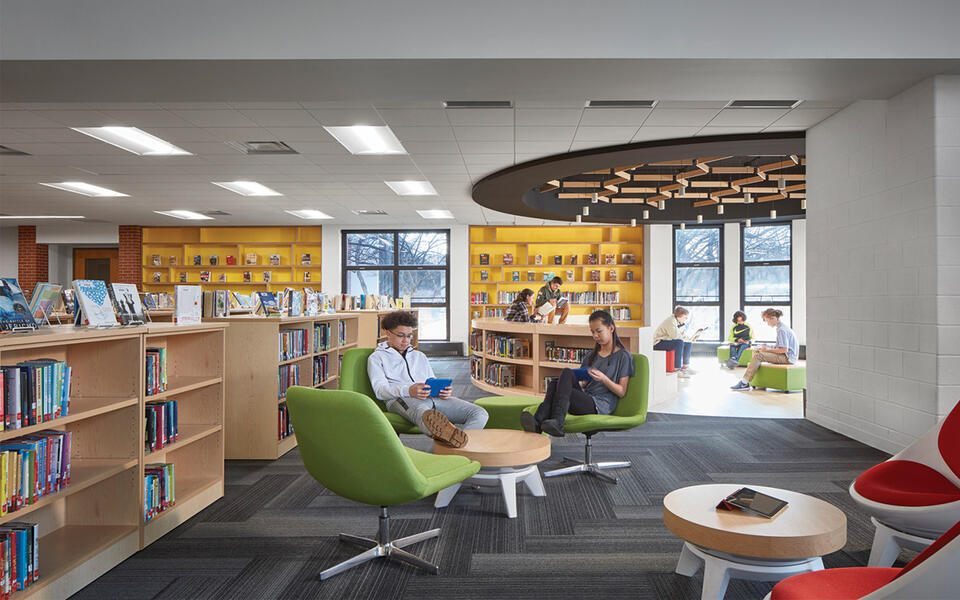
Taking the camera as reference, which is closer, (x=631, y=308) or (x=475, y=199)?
(x=475, y=199)

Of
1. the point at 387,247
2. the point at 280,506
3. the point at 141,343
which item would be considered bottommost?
the point at 280,506

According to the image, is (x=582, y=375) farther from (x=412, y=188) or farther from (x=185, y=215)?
(x=185, y=215)

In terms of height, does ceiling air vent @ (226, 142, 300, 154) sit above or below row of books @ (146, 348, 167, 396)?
above

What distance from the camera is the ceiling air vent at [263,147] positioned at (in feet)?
23.4

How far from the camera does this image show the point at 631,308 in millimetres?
13812

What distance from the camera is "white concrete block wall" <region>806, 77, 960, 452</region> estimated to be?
439 cm

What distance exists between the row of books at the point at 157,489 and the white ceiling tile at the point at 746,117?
550cm

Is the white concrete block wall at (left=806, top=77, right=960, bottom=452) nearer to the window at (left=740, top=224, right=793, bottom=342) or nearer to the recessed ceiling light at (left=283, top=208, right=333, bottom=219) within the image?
the window at (left=740, top=224, right=793, bottom=342)

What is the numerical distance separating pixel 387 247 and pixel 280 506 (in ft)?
35.6

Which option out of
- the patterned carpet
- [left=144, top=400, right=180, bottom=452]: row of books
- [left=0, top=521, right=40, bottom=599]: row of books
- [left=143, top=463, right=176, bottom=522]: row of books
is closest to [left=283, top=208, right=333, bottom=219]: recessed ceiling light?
the patterned carpet

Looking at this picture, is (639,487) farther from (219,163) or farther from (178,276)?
(178,276)

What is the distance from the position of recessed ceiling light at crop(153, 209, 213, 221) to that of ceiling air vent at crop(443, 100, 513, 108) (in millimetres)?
Result: 8358

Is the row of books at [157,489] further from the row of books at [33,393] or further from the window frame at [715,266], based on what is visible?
the window frame at [715,266]


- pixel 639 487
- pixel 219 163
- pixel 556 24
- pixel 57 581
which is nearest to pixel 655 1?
pixel 556 24
